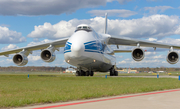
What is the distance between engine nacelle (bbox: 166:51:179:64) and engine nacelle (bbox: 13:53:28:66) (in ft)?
50.3

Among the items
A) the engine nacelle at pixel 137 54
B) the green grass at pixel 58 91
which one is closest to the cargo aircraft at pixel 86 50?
the engine nacelle at pixel 137 54

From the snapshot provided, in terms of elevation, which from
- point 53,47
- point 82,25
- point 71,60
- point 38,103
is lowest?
point 38,103

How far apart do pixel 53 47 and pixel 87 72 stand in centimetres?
491

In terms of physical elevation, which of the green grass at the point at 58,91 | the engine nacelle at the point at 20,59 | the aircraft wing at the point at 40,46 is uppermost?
the aircraft wing at the point at 40,46

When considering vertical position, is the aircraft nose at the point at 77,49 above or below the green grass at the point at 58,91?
above

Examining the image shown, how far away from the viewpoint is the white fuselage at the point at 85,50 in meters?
21.0

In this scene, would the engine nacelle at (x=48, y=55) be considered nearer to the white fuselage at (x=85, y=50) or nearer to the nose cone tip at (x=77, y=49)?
the white fuselage at (x=85, y=50)

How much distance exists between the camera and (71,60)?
871 inches

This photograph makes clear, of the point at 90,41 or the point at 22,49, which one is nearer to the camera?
the point at 90,41

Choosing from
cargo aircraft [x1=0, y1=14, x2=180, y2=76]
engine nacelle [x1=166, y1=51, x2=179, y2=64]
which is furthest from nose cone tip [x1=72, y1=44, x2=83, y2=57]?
engine nacelle [x1=166, y1=51, x2=179, y2=64]

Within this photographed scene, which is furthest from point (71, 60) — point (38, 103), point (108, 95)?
point (38, 103)

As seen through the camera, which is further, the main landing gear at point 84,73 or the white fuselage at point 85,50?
the main landing gear at point 84,73

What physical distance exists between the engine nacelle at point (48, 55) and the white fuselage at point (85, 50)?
90.0 inches

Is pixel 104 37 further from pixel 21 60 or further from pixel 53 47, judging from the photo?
A: pixel 21 60
